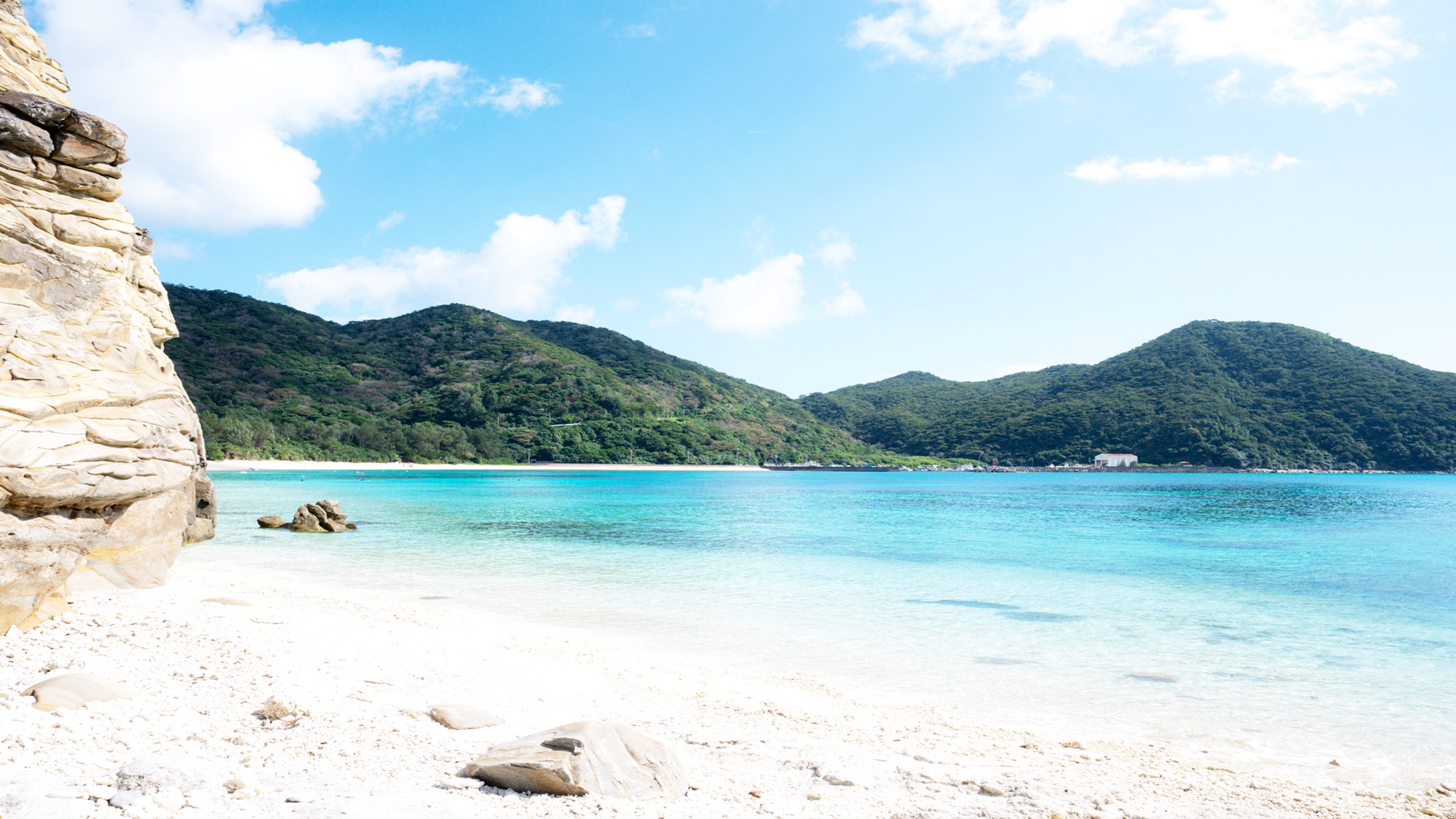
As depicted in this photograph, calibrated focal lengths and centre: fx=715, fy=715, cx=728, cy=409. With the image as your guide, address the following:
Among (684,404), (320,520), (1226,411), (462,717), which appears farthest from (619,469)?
(462,717)

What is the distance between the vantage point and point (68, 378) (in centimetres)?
671

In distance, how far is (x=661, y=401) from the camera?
430 feet

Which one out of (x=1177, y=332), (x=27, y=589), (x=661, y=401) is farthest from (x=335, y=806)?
(x=1177, y=332)

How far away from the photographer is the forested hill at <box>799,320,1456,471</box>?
96.4 metres

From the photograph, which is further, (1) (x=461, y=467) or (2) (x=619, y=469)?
(2) (x=619, y=469)

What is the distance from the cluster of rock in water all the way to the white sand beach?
5481 centimetres

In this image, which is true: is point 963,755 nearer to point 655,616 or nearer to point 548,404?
point 655,616

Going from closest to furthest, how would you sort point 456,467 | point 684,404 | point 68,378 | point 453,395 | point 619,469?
point 68,378, point 456,467, point 453,395, point 619,469, point 684,404

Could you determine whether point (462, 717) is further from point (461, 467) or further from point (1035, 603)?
point (461, 467)

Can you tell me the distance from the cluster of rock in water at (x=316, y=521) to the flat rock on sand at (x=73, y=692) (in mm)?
21277

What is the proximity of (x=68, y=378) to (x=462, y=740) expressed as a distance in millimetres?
5363

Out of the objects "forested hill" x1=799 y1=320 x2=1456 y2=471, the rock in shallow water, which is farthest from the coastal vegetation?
the rock in shallow water

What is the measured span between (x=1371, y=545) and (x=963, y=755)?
27.1 m

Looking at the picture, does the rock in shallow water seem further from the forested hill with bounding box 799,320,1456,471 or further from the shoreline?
the forested hill with bounding box 799,320,1456,471
